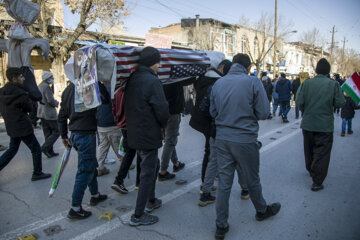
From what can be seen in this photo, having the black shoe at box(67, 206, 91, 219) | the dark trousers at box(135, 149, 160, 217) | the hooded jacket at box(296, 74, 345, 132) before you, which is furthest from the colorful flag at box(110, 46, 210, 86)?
the black shoe at box(67, 206, 91, 219)

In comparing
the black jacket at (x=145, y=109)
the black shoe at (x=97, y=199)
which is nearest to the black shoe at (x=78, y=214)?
the black shoe at (x=97, y=199)

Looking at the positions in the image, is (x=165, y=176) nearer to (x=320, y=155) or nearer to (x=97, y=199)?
(x=97, y=199)

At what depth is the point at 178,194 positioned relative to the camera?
4.01m

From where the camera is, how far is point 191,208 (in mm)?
3572

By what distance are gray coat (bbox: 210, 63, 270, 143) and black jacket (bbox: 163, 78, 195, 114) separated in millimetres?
1404

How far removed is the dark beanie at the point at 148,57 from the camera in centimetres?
310

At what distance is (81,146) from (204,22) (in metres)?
29.5

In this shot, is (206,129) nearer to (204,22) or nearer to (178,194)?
(178,194)

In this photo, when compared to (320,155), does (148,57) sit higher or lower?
higher

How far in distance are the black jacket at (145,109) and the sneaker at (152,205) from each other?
2.99 ft

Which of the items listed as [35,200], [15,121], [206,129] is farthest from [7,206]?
[206,129]

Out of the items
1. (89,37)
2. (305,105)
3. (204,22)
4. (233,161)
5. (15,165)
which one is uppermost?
(204,22)

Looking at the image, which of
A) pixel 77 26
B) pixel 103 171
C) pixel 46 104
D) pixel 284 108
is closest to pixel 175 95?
pixel 103 171

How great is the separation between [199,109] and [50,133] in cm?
412
